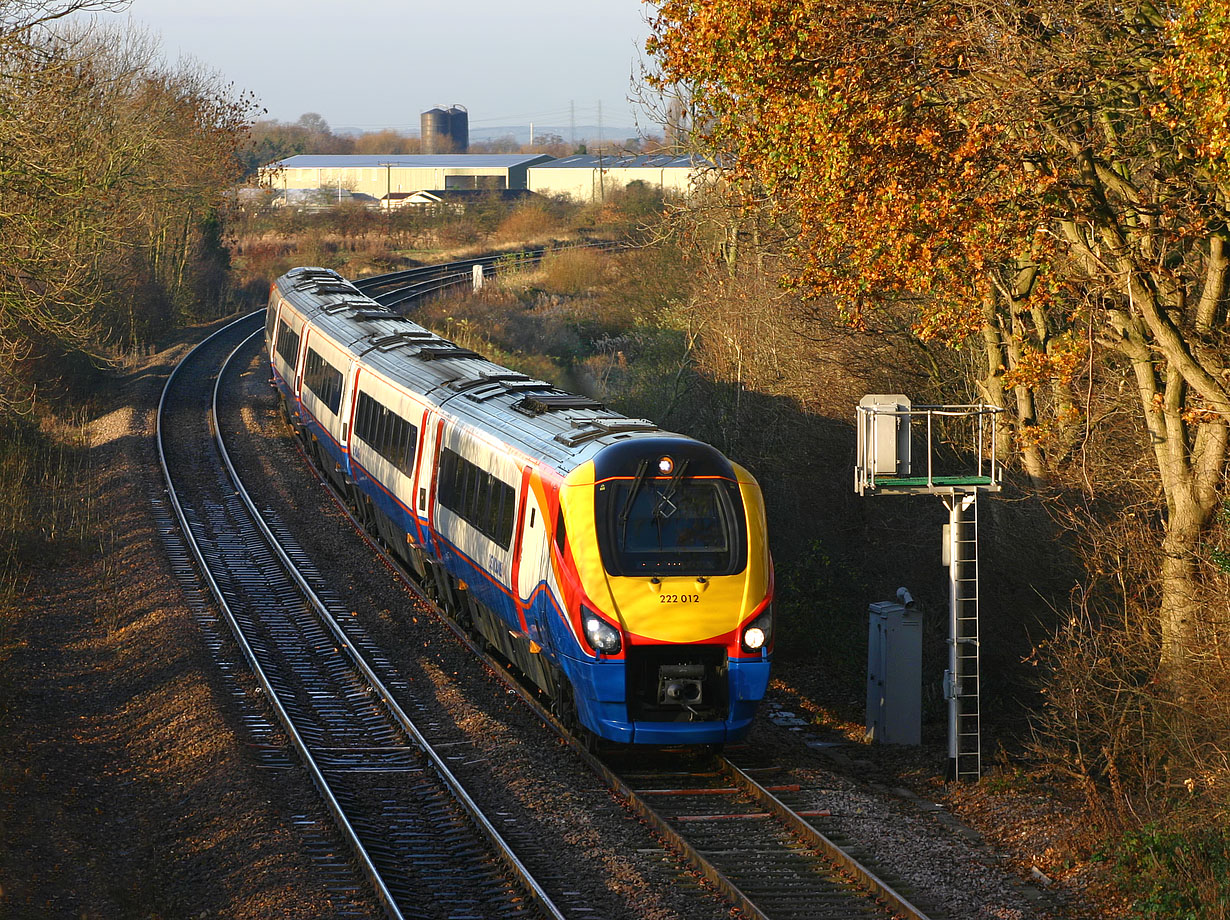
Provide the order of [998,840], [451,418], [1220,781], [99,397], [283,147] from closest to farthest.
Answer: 1. [1220,781]
2. [998,840]
3. [451,418]
4. [99,397]
5. [283,147]

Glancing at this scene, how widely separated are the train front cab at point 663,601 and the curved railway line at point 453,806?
0.61m

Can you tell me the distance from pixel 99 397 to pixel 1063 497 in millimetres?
24773

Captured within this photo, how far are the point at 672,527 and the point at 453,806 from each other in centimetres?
294

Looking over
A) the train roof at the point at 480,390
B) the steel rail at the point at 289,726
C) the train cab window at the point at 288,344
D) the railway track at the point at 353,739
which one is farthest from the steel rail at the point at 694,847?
the train cab window at the point at 288,344

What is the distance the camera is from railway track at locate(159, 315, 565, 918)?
9.12 meters

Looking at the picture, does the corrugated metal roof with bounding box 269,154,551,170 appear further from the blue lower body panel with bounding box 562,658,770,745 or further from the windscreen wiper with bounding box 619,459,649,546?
the blue lower body panel with bounding box 562,658,770,745

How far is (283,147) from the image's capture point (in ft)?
385

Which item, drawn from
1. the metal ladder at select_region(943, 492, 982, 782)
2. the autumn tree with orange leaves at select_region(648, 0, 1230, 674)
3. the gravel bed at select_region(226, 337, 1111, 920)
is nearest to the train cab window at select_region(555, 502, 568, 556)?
the gravel bed at select_region(226, 337, 1111, 920)

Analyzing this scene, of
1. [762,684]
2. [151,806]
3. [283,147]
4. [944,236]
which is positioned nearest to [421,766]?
[151,806]

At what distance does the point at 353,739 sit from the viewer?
1249 centimetres

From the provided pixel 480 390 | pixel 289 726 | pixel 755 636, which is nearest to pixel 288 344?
pixel 480 390

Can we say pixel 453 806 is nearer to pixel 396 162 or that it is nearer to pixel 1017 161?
pixel 1017 161

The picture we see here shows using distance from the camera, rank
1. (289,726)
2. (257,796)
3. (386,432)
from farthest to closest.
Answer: (386,432) < (289,726) < (257,796)

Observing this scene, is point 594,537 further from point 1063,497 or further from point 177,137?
point 177,137
